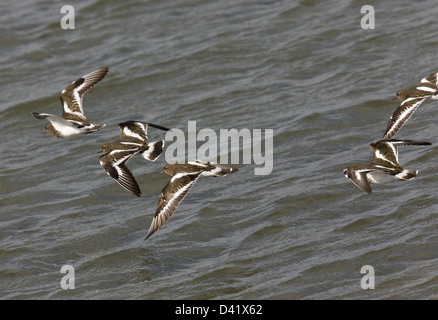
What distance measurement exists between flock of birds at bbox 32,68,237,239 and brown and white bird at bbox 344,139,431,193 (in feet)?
3.90

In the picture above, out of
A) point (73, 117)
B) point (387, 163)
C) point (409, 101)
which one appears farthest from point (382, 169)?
point (73, 117)

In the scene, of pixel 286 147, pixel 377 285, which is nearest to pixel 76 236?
pixel 286 147

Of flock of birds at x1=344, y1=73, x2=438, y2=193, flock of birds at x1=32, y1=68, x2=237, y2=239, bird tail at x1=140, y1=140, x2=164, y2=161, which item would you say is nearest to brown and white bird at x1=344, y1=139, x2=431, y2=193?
flock of birds at x1=344, y1=73, x2=438, y2=193

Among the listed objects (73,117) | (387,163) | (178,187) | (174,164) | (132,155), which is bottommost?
(178,187)

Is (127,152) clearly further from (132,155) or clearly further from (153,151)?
(153,151)

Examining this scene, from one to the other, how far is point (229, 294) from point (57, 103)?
5.56m

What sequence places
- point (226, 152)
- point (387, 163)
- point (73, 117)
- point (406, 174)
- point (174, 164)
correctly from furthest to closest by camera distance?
1. point (226, 152)
2. point (73, 117)
3. point (174, 164)
4. point (387, 163)
5. point (406, 174)

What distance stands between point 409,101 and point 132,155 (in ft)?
9.99

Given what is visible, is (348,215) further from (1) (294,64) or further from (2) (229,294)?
(1) (294,64)

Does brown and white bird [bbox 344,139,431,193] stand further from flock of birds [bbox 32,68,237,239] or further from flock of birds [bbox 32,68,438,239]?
flock of birds [bbox 32,68,237,239]

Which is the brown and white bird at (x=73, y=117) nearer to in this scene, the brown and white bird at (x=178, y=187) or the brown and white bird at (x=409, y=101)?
the brown and white bird at (x=178, y=187)

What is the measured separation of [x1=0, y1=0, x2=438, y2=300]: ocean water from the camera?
7422 mm

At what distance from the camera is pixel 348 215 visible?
26.5 feet

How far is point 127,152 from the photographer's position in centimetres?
830
